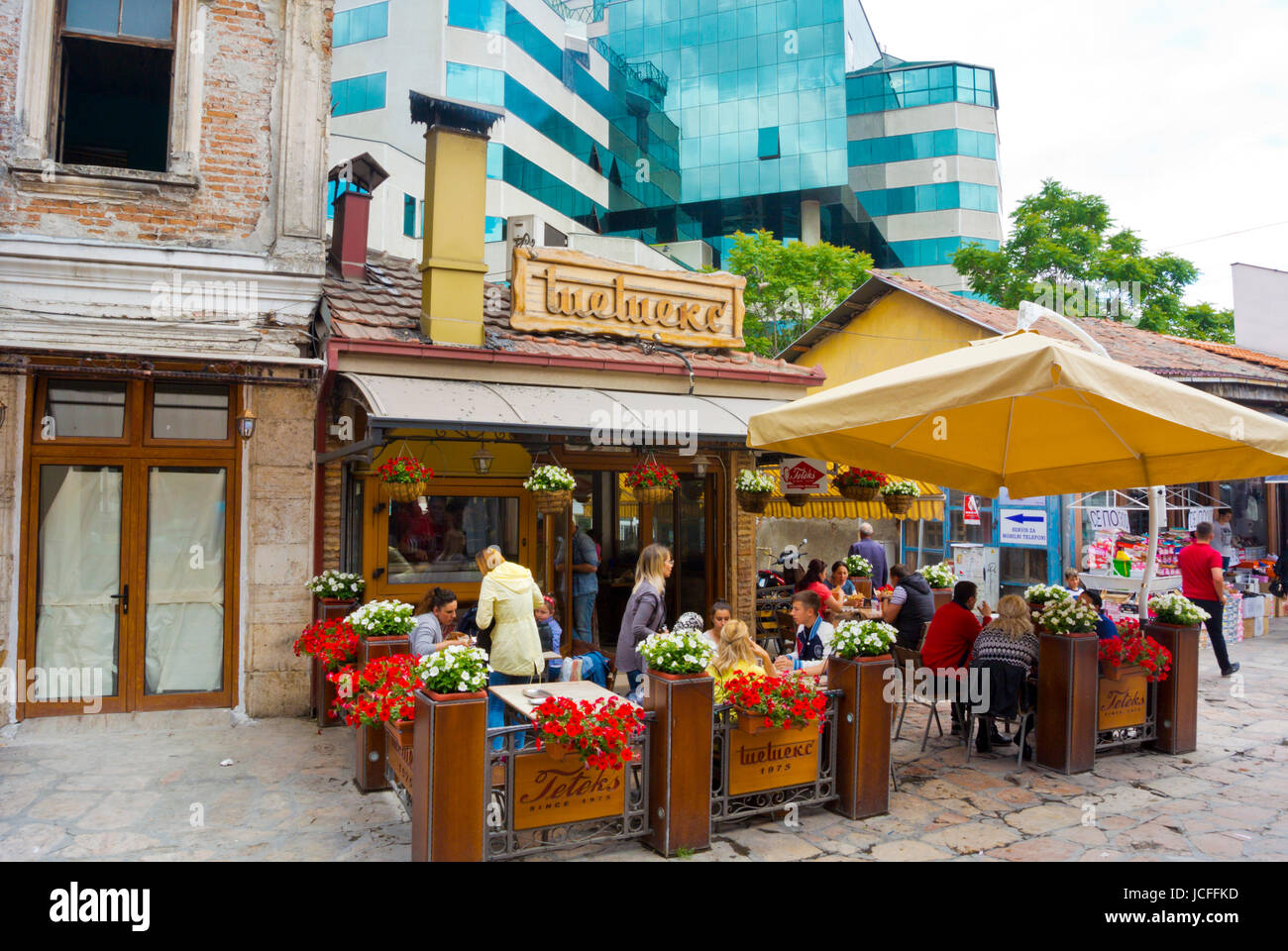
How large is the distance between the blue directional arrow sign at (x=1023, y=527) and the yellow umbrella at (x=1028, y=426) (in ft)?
25.2

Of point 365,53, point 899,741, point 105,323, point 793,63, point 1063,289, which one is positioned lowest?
point 899,741

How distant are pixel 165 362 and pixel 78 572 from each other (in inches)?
82.8

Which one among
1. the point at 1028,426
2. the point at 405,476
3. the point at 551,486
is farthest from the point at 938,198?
the point at 405,476

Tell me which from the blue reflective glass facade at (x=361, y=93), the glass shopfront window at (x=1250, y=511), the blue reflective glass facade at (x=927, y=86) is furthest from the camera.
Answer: the blue reflective glass facade at (x=927, y=86)

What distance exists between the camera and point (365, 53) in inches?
1312

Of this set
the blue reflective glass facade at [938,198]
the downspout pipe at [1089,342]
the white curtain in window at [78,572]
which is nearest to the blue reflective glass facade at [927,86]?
the blue reflective glass facade at [938,198]

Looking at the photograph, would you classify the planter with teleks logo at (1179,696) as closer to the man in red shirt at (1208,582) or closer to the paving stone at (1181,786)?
the paving stone at (1181,786)

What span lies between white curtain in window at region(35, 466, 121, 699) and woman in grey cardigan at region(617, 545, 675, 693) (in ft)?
15.9

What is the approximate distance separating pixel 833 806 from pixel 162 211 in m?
7.84

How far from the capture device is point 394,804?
A: 603 centimetres

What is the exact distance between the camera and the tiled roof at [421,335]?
28.7 ft

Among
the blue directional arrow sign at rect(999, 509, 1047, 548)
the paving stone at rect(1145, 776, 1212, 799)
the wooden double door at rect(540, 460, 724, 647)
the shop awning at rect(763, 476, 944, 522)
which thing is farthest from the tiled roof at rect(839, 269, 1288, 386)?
the paving stone at rect(1145, 776, 1212, 799)

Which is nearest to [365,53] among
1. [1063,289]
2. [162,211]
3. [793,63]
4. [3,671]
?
[793,63]
